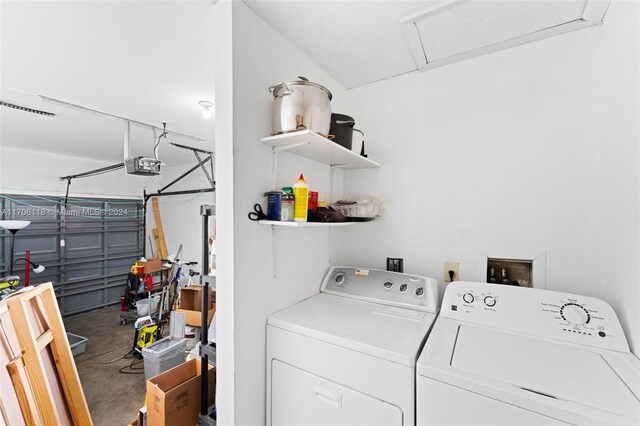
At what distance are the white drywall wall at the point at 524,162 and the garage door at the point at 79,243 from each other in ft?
18.3

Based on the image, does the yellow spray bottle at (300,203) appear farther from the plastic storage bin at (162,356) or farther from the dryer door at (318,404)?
the plastic storage bin at (162,356)

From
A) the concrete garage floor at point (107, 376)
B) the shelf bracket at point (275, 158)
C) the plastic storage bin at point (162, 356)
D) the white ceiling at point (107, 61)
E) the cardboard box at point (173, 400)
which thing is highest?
the white ceiling at point (107, 61)

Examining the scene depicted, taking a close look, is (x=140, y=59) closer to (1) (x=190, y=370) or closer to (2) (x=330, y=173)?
(2) (x=330, y=173)

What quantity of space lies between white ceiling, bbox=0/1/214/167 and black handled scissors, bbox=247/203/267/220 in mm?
997

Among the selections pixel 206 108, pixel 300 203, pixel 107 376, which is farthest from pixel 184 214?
pixel 300 203

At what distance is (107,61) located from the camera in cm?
167

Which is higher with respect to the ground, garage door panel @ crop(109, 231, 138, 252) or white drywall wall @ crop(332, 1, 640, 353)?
white drywall wall @ crop(332, 1, 640, 353)

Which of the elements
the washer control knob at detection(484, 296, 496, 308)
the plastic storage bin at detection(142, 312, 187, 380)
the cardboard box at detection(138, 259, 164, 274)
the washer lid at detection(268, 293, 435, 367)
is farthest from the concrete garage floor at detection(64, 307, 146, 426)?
the washer control knob at detection(484, 296, 496, 308)

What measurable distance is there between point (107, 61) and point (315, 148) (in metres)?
1.54

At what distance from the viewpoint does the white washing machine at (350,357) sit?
3.17 ft

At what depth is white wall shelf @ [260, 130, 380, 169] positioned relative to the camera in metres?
1.17

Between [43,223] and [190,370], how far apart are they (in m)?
4.65

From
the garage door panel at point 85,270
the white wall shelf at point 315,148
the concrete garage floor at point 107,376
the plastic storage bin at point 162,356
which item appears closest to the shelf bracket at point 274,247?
the white wall shelf at point 315,148

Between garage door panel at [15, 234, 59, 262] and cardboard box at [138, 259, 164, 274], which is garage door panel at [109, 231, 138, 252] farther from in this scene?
cardboard box at [138, 259, 164, 274]
